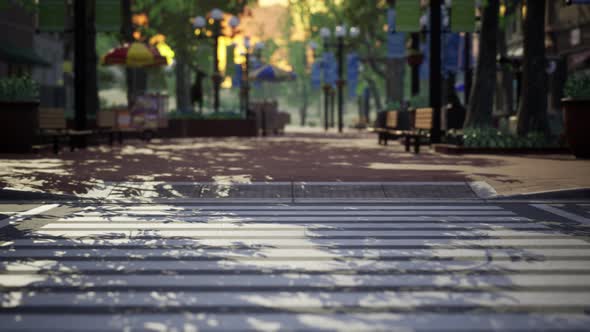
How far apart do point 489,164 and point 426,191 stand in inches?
197

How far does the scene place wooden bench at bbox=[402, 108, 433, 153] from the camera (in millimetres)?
24000

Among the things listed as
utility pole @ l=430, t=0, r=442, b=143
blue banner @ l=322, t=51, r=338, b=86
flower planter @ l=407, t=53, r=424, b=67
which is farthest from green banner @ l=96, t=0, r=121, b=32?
blue banner @ l=322, t=51, r=338, b=86

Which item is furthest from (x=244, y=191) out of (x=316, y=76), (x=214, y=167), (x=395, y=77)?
(x=316, y=76)

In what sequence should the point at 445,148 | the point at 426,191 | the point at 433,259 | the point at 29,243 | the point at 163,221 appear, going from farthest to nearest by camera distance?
the point at 445,148 → the point at 426,191 → the point at 163,221 → the point at 29,243 → the point at 433,259

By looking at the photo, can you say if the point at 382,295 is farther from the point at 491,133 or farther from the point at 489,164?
the point at 491,133

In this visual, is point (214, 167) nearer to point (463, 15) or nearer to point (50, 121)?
point (50, 121)

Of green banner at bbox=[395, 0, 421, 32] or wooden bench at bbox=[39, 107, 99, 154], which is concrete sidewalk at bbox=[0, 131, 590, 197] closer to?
wooden bench at bbox=[39, 107, 99, 154]

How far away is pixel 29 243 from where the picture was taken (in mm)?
9391

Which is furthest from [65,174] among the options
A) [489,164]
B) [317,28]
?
[317,28]

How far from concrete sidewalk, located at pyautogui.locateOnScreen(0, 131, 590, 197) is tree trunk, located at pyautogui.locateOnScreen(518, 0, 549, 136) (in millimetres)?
2864

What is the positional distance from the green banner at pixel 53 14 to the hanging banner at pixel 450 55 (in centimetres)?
1574

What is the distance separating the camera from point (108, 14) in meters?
28.5

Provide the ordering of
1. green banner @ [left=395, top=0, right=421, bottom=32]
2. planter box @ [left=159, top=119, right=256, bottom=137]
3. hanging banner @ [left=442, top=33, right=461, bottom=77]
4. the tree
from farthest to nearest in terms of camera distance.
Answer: the tree
planter box @ [left=159, top=119, right=256, bottom=137]
hanging banner @ [left=442, top=33, right=461, bottom=77]
green banner @ [left=395, top=0, right=421, bottom=32]

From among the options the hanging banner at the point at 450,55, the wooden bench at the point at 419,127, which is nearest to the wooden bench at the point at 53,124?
the wooden bench at the point at 419,127
